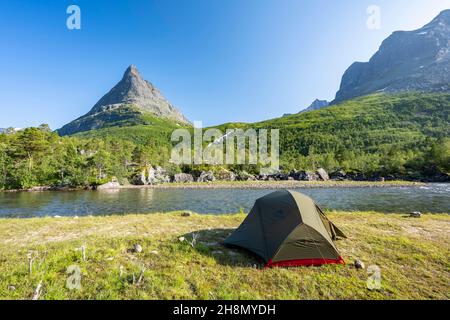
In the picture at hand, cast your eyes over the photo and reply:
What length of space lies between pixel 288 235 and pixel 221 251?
273 centimetres

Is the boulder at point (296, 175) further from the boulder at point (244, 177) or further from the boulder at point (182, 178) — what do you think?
the boulder at point (182, 178)

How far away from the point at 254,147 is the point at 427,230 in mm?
139094

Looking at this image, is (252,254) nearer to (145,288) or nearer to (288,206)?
(288,206)

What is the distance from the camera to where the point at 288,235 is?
790cm

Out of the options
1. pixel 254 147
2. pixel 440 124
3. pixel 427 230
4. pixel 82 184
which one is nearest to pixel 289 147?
pixel 254 147

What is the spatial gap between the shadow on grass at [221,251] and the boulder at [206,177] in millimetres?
81120

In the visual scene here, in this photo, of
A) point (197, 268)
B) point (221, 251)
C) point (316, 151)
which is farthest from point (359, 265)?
point (316, 151)

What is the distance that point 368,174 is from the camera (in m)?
92.5

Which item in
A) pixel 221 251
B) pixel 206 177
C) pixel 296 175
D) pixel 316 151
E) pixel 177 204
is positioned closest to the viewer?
pixel 221 251

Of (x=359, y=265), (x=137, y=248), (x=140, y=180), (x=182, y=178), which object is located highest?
(x=137, y=248)

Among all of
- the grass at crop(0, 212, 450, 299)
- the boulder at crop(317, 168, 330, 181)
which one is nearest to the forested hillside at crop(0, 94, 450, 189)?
the boulder at crop(317, 168, 330, 181)

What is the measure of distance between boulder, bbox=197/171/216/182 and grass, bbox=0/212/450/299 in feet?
262

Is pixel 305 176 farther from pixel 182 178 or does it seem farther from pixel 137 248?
pixel 137 248

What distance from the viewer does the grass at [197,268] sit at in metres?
6.08
